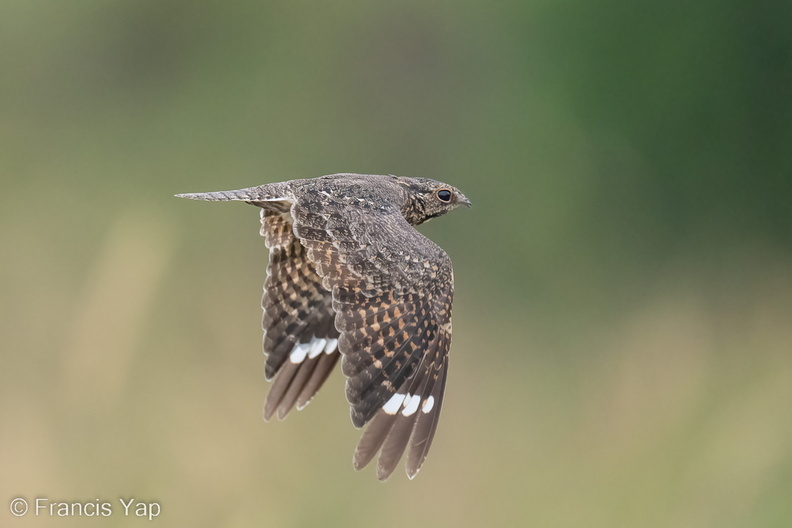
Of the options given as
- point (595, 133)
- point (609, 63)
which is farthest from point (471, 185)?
point (609, 63)

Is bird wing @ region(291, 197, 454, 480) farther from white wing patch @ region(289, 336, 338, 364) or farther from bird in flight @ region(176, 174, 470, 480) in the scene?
white wing patch @ region(289, 336, 338, 364)

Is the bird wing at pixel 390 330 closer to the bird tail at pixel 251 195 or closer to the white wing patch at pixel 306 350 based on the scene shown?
the bird tail at pixel 251 195

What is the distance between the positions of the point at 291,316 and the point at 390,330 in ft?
3.82

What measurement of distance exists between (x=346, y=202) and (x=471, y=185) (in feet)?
17.5

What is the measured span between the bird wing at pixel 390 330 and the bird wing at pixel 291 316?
84 centimetres

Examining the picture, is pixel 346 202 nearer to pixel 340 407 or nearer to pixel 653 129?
pixel 340 407

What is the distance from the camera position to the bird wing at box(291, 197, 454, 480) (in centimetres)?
483

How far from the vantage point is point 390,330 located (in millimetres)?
4887

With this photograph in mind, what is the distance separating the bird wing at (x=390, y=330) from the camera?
4828 mm

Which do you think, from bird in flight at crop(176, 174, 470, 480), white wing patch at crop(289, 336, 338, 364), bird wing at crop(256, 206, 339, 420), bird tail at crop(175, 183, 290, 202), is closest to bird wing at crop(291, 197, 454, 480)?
bird in flight at crop(176, 174, 470, 480)

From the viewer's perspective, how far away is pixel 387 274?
194 inches

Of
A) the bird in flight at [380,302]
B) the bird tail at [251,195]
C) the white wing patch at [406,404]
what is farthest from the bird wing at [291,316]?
the white wing patch at [406,404]

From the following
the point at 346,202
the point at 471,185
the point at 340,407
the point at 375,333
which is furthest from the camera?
the point at 471,185

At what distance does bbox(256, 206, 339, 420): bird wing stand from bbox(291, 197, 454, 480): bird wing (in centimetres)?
84
